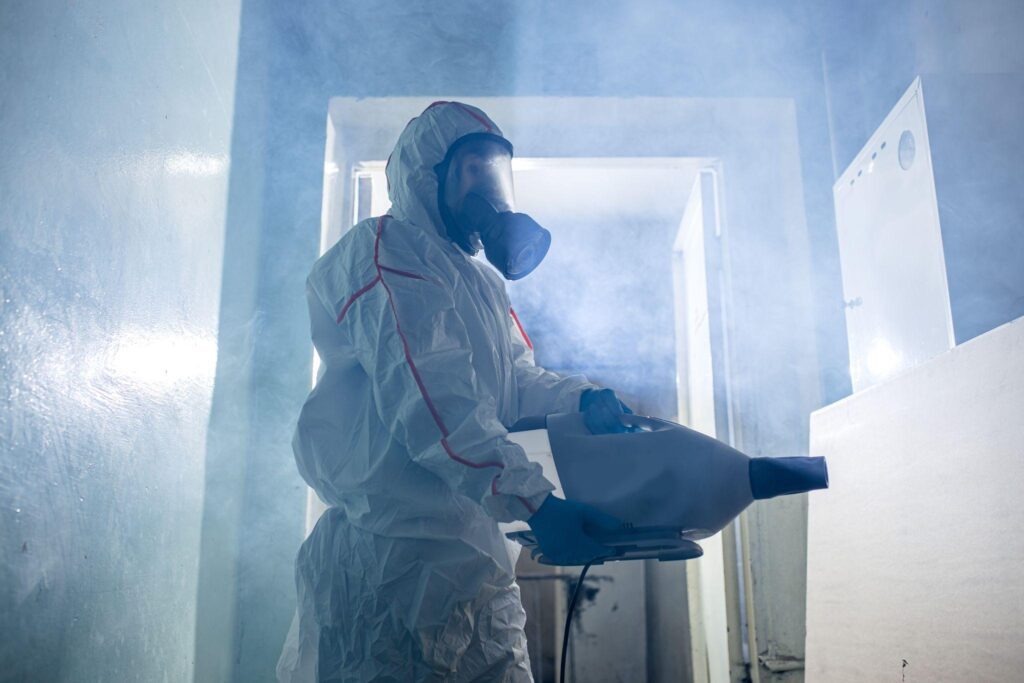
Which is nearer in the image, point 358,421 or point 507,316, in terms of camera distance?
point 358,421

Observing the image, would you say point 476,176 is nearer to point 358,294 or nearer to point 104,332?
point 358,294

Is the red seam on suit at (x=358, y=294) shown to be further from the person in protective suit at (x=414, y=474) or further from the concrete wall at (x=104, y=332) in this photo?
the concrete wall at (x=104, y=332)

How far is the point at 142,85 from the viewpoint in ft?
4.50

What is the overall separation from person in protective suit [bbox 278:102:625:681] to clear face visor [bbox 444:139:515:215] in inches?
0.6

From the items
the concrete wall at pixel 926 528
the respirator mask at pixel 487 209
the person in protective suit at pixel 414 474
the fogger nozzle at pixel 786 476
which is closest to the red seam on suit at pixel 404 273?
the person in protective suit at pixel 414 474

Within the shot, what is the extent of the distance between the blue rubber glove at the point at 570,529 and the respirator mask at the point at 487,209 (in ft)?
1.72

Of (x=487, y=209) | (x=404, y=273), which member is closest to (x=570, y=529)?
(x=404, y=273)

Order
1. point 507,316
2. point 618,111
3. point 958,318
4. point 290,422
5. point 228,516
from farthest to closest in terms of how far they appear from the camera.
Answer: point 618,111, point 290,422, point 228,516, point 507,316, point 958,318

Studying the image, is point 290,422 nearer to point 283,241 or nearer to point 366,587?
point 283,241

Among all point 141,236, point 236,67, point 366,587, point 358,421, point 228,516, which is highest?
point 236,67

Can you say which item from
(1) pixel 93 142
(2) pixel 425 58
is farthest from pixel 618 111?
(1) pixel 93 142

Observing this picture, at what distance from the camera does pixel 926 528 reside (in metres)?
1.37

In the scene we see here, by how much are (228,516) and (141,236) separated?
0.80 meters

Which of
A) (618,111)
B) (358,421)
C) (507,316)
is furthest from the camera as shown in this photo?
(618,111)
